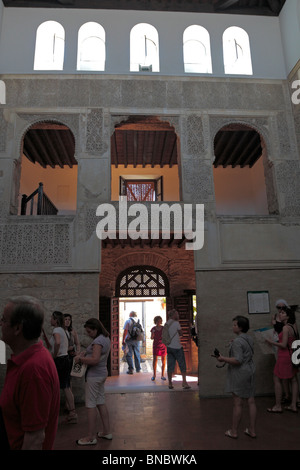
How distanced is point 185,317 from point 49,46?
7.65 m

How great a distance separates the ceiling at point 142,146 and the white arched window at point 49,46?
1353 millimetres

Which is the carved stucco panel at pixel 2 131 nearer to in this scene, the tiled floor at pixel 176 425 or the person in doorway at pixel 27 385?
the tiled floor at pixel 176 425

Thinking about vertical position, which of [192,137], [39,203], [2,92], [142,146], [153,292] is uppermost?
[142,146]

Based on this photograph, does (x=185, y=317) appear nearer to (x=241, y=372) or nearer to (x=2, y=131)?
(x=241, y=372)

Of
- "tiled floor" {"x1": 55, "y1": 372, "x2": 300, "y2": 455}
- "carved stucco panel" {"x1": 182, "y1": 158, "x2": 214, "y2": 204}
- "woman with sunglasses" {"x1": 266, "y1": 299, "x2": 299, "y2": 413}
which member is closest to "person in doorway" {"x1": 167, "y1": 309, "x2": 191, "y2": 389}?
"tiled floor" {"x1": 55, "y1": 372, "x2": 300, "y2": 455}

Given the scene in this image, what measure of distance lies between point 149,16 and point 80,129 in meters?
3.36

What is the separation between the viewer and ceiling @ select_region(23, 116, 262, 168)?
9.03m

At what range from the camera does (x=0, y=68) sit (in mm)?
7562

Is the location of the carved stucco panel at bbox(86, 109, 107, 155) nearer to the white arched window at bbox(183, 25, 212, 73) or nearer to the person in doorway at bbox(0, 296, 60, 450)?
the white arched window at bbox(183, 25, 212, 73)

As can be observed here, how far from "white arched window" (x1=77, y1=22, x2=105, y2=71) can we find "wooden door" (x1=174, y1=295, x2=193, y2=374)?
6.27 meters

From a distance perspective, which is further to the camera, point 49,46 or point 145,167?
point 145,167

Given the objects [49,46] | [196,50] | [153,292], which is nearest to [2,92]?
[49,46]

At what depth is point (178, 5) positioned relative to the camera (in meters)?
8.18

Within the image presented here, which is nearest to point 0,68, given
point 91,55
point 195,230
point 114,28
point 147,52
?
point 91,55
